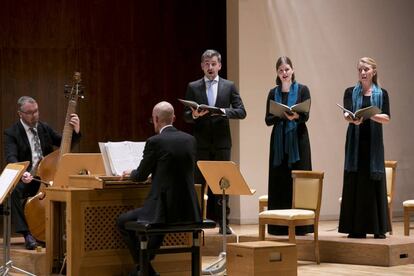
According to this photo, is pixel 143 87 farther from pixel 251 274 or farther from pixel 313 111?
pixel 251 274

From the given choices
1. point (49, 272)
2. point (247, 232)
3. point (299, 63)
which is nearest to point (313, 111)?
point (299, 63)

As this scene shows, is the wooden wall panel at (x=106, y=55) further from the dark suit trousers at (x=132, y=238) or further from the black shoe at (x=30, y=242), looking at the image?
the dark suit trousers at (x=132, y=238)

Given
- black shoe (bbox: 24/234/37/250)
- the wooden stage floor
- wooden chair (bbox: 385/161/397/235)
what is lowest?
the wooden stage floor

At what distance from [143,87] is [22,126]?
105 inches

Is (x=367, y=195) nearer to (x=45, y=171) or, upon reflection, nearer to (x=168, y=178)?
(x=168, y=178)

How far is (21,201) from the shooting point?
729cm

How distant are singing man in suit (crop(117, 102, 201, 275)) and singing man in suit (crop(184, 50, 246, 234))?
5.90 feet

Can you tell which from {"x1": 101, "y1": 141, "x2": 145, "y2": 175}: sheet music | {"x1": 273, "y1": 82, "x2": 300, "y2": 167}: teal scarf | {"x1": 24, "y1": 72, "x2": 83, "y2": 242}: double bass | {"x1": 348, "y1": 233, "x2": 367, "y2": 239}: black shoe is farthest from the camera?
{"x1": 273, "y1": 82, "x2": 300, "y2": 167}: teal scarf

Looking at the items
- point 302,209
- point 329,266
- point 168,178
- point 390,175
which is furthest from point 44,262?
point 390,175

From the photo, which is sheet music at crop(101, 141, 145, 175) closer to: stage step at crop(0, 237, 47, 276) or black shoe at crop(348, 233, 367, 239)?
stage step at crop(0, 237, 47, 276)

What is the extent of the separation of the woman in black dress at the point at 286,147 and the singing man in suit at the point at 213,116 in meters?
0.38

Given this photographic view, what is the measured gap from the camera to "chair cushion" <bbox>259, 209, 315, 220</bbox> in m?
6.97

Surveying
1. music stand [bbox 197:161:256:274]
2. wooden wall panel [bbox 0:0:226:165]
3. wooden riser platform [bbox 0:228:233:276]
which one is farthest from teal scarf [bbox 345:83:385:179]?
wooden wall panel [bbox 0:0:226:165]

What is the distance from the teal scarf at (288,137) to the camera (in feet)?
24.9
